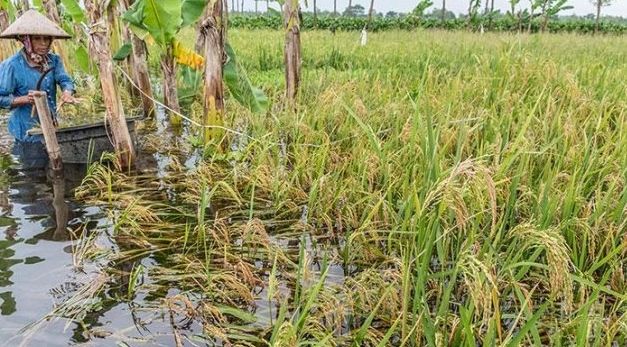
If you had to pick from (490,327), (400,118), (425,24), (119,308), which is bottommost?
(119,308)

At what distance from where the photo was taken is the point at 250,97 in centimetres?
430

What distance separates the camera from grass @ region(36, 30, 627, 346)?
1.74m

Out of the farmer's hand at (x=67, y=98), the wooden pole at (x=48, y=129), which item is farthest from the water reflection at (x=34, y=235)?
the farmer's hand at (x=67, y=98)

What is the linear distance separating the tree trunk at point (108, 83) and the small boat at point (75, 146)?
0.16m

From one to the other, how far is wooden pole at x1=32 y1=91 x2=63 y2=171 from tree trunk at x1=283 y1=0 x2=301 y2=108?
6.95 feet

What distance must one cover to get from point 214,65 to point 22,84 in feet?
4.84

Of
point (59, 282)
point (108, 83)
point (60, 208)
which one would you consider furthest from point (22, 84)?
point (59, 282)

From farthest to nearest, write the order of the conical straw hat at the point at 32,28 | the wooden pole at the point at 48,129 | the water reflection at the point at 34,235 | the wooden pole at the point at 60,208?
the conical straw hat at the point at 32,28 → the wooden pole at the point at 48,129 → the wooden pole at the point at 60,208 → the water reflection at the point at 34,235

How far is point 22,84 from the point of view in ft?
13.5

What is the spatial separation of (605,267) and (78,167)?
3.69m

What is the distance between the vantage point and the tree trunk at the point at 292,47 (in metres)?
5.21

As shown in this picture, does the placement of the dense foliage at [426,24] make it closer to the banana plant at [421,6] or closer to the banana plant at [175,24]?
the banana plant at [421,6]

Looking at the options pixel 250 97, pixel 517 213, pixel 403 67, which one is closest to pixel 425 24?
pixel 403 67

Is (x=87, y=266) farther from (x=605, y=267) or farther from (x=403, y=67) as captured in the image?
(x=403, y=67)
